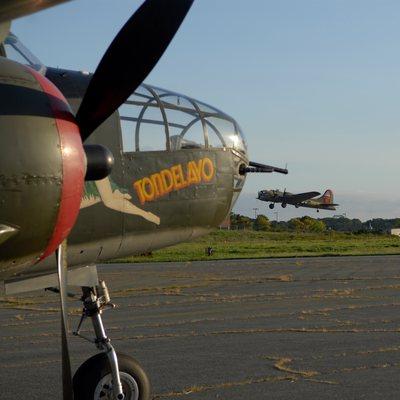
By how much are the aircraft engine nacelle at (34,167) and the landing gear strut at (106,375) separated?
194 centimetres

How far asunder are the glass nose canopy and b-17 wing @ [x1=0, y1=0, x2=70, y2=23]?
2828mm

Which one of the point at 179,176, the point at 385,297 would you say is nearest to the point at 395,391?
the point at 179,176

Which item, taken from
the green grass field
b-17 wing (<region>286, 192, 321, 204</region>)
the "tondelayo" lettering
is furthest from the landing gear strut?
b-17 wing (<region>286, 192, 321, 204</region>)

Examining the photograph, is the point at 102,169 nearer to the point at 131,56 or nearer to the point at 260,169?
the point at 131,56

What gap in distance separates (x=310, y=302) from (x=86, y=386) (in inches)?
519

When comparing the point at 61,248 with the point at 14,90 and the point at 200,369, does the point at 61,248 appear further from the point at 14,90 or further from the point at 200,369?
the point at 200,369

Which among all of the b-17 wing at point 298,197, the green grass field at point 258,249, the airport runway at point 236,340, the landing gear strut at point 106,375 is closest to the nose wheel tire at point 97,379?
the landing gear strut at point 106,375

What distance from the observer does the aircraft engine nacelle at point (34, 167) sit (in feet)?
15.9

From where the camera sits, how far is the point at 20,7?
4223 mm

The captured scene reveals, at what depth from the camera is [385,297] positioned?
2050 cm

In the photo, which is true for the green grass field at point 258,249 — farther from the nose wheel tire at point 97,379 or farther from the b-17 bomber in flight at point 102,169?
the nose wheel tire at point 97,379

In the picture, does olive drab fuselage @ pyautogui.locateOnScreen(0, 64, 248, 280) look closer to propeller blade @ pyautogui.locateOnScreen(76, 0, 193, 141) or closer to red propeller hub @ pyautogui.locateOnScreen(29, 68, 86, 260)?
propeller blade @ pyautogui.locateOnScreen(76, 0, 193, 141)

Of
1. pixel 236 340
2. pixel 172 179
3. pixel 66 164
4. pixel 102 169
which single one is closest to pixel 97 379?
pixel 172 179

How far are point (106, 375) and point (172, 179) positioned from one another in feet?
6.27
